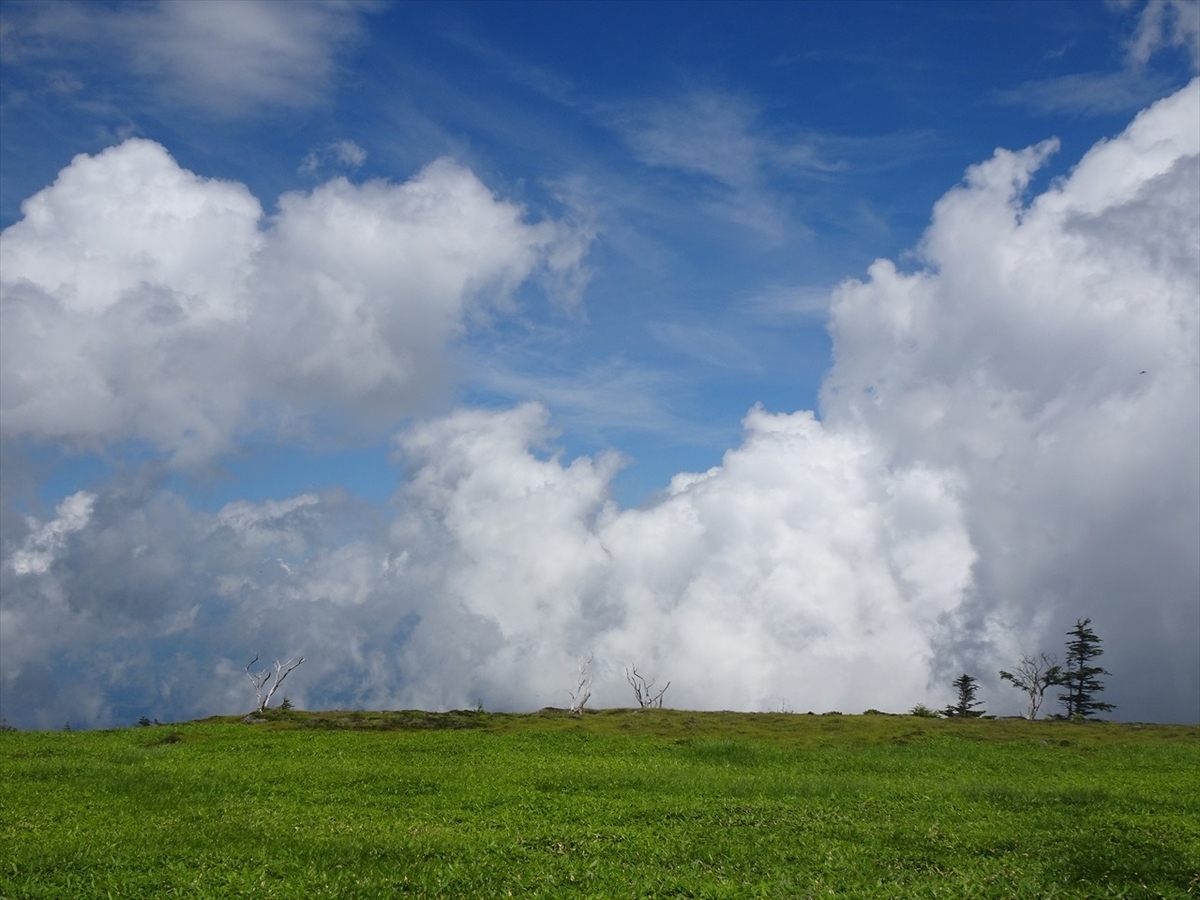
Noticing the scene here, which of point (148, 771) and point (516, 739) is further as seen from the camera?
point (516, 739)

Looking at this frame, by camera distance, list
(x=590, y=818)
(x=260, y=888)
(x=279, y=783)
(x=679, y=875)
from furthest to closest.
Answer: (x=279, y=783) < (x=590, y=818) < (x=679, y=875) < (x=260, y=888)

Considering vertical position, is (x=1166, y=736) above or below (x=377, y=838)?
above

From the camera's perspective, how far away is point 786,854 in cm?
2639

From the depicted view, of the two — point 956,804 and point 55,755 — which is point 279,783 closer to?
point 55,755

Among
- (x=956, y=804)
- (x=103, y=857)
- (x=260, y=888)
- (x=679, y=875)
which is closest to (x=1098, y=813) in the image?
(x=956, y=804)

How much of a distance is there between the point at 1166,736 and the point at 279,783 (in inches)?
3100

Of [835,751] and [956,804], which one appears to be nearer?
[956,804]

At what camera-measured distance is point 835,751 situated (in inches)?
2351

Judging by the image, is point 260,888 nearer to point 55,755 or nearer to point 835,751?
point 55,755

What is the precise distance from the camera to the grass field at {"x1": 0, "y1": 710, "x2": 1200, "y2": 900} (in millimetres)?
23219

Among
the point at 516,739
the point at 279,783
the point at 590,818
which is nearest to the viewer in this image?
the point at 590,818

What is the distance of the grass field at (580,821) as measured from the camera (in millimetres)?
23219

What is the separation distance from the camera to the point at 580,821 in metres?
31.8

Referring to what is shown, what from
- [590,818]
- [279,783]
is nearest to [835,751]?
[590,818]
